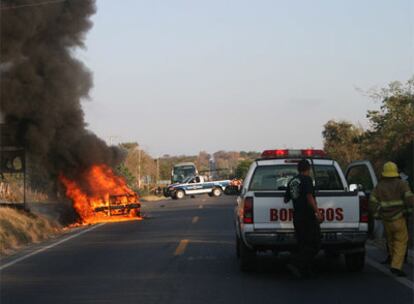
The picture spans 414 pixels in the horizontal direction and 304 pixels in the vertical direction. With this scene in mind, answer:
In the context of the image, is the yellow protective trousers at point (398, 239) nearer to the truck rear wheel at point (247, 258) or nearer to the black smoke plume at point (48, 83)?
the truck rear wheel at point (247, 258)

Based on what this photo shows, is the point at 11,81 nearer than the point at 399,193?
No

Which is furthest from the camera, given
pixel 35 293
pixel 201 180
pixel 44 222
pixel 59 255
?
pixel 201 180

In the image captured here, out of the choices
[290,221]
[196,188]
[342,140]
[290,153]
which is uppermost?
[342,140]

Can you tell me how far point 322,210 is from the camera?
1010cm

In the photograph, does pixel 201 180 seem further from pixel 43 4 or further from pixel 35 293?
pixel 35 293

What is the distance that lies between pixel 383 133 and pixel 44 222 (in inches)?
697

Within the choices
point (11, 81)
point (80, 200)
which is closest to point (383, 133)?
point (80, 200)

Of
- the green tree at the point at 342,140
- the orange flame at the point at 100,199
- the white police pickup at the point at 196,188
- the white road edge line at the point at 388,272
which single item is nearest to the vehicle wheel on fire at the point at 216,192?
the white police pickup at the point at 196,188

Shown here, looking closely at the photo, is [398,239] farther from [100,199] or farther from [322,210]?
[100,199]

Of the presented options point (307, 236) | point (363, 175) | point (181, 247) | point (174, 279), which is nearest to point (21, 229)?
point (181, 247)

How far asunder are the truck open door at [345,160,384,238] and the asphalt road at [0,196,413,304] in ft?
1.80

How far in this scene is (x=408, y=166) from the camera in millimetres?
24688

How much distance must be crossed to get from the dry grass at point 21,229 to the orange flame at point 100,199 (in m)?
3.14

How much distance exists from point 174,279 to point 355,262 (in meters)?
2.76
